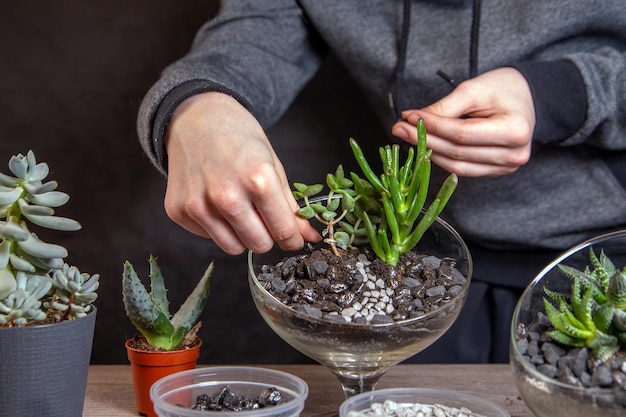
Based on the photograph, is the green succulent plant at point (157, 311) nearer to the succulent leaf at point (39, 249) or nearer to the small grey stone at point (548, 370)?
the succulent leaf at point (39, 249)

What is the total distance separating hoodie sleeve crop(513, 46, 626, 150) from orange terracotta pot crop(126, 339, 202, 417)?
574 millimetres

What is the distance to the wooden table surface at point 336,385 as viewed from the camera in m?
0.75

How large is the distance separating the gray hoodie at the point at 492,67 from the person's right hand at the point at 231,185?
0.19 m

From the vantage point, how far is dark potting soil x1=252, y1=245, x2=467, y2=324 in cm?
60

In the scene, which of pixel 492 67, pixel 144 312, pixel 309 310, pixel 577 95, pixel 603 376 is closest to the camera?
pixel 603 376

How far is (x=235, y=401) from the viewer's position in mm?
634

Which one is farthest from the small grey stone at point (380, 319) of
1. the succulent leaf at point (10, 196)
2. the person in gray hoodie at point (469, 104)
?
the succulent leaf at point (10, 196)

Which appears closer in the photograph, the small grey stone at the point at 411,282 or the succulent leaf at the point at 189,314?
the small grey stone at the point at 411,282

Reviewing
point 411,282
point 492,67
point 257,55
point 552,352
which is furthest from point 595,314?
point 257,55

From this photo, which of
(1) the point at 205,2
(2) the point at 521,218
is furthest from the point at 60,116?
(2) the point at 521,218

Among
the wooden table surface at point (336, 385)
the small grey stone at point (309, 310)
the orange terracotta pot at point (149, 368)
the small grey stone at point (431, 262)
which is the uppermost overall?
the small grey stone at point (431, 262)

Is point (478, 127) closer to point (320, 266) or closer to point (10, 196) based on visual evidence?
point (320, 266)

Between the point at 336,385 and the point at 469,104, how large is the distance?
14.9 inches

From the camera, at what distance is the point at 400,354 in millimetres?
614
